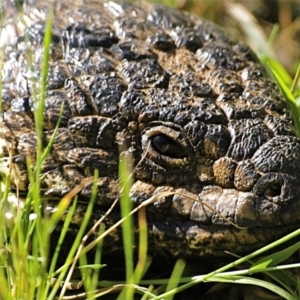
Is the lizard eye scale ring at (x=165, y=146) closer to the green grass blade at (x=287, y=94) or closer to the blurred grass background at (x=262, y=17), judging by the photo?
the green grass blade at (x=287, y=94)

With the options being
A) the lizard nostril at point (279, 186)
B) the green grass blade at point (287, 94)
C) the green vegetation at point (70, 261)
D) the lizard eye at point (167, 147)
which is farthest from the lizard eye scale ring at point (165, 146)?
the green grass blade at point (287, 94)

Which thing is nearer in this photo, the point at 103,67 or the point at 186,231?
the point at 186,231

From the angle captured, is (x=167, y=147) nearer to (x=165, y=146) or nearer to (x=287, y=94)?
(x=165, y=146)

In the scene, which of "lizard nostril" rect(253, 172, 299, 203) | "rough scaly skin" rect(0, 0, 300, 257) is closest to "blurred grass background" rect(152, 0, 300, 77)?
"rough scaly skin" rect(0, 0, 300, 257)

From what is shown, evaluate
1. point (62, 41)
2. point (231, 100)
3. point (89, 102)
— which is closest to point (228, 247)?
point (231, 100)

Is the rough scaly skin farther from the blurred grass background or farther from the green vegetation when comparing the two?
the blurred grass background

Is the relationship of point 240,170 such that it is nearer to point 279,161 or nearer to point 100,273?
point 279,161
